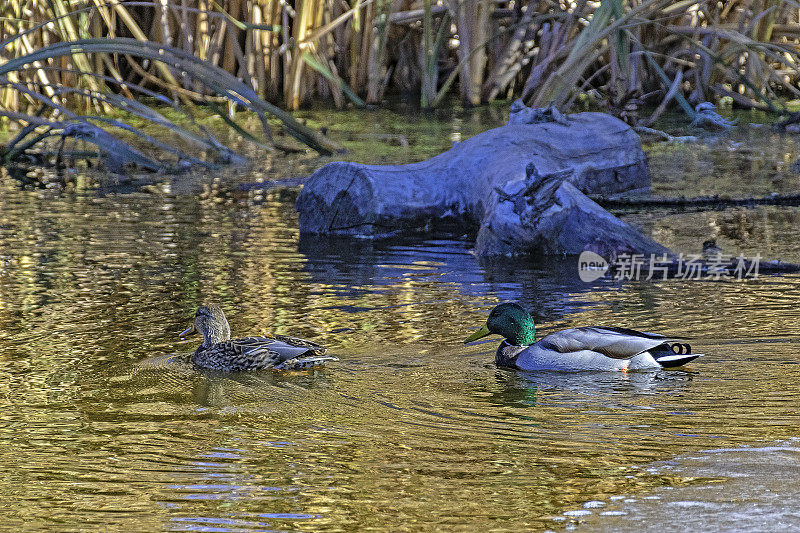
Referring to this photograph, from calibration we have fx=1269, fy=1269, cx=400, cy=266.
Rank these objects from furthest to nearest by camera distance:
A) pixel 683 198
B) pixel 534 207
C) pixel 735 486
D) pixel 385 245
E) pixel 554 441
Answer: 1. pixel 683 198
2. pixel 385 245
3. pixel 534 207
4. pixel 554 441
5. pixel 735 486

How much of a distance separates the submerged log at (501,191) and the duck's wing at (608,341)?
265 cm

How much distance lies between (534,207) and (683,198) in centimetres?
222

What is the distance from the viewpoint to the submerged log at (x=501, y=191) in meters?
8.21

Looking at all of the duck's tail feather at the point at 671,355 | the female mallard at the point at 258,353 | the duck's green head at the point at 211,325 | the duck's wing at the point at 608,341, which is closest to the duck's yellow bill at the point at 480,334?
the duck's wing at the point at 608,341

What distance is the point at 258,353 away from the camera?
548 cm

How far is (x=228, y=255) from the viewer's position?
27.0 ft

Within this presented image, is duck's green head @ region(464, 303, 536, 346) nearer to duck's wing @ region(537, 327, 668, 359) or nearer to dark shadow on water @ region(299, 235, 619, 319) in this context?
duck's wing @ region(537, 327, 668, 359)

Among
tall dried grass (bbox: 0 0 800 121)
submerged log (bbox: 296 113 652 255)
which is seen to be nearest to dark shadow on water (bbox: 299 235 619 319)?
submerged log (bbox: 296 113 652 255)

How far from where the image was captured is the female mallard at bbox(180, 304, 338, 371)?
5.39m

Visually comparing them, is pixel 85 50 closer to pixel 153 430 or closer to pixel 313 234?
pixel 313 234

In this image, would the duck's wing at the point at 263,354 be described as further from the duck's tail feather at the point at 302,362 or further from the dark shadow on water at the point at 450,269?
the dark shadow on water at the point at 450,269

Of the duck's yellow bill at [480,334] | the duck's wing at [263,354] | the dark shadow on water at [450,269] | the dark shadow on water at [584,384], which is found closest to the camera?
the dark shadow on water at [584,384]

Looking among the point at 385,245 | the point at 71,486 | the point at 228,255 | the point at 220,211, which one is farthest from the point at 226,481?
the point at 220,211

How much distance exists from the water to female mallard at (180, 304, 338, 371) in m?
0.08
